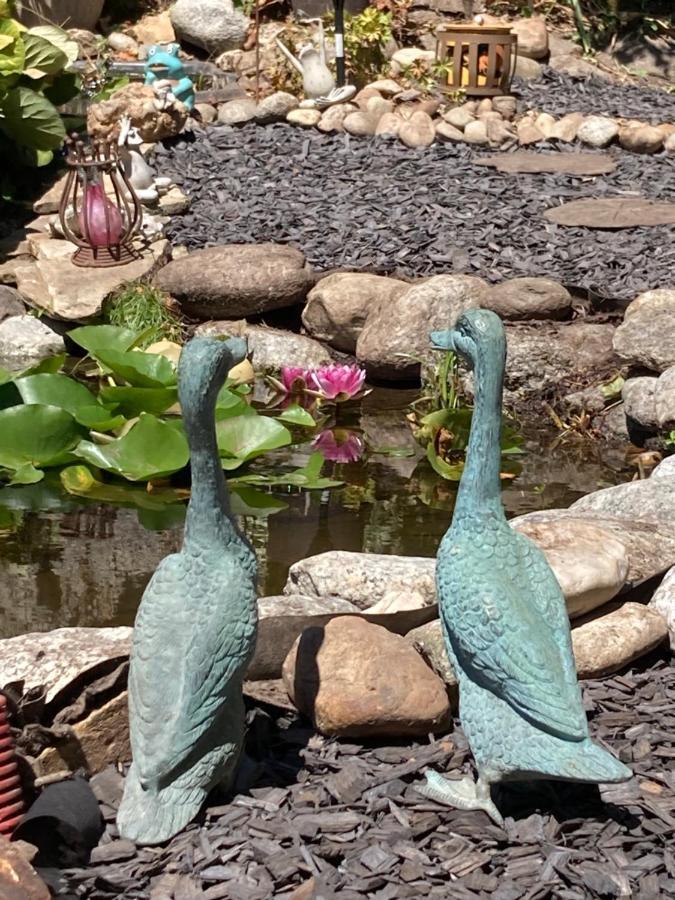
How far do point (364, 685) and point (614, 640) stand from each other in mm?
796

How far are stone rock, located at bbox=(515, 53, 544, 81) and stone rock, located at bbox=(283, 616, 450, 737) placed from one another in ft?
29.4

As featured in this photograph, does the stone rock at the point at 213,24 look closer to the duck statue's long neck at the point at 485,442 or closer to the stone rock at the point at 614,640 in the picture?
the stone rock at the point at 614,640

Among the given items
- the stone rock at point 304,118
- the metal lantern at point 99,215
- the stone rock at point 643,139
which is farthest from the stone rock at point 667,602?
the stone rock at point 304,118

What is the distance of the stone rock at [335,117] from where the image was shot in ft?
32.0

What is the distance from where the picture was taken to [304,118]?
982 cm

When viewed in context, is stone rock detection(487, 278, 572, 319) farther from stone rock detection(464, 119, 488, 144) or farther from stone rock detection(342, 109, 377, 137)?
stone rock detection(342, 109, 377, 137)

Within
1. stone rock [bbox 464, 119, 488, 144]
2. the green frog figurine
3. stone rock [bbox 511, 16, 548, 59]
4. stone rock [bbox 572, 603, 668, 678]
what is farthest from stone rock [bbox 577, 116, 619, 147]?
stone rock [bbox 572, 603, 668, 678]

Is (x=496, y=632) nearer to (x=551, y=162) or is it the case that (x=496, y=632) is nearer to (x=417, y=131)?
(x=551, y=162)

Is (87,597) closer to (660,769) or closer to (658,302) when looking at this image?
(660,769)

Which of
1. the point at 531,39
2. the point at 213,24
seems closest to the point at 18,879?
the point at 531,39

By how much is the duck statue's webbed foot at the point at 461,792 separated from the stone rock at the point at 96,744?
0.71 m

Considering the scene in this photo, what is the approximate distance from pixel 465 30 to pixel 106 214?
13.9 ft

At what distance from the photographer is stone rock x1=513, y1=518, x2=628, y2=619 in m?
3.42

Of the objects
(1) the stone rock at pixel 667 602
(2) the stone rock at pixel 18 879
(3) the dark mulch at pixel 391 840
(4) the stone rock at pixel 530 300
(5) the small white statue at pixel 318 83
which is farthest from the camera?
(5) the small white statue at pixel 318 83
